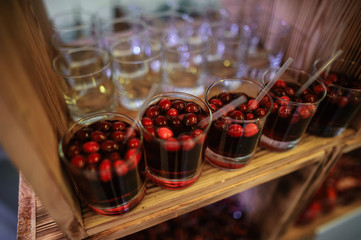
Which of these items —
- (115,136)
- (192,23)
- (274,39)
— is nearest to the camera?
(115,136)

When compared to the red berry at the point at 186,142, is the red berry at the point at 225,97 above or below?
below

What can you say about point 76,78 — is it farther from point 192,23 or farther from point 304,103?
point 192,23

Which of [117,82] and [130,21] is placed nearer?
[117,82]

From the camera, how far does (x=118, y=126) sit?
0.47 meters

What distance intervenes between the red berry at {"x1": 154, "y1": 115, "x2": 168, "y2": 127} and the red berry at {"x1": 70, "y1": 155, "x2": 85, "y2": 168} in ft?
0.48

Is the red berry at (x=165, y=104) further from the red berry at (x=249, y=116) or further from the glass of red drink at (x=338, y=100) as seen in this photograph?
the glass of red drink at (x=338, y=100)

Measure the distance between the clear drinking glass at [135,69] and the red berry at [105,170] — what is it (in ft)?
1.03

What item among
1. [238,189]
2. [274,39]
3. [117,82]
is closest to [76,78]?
[117,82]

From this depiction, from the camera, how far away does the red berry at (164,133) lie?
446 millimetres

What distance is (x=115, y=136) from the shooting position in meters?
0.44

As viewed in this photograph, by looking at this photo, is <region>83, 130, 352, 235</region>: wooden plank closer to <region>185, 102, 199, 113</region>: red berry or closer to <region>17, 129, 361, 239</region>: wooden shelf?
<region>17, 129, 361, 239</region>: wooden shelf

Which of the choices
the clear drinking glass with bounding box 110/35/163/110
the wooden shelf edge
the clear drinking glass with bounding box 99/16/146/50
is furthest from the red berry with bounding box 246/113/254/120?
the wooden shelf edge

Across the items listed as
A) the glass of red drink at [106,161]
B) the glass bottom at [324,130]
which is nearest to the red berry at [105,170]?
the glass of red drink at [106,161]

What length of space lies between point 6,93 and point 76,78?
0.33 metres
